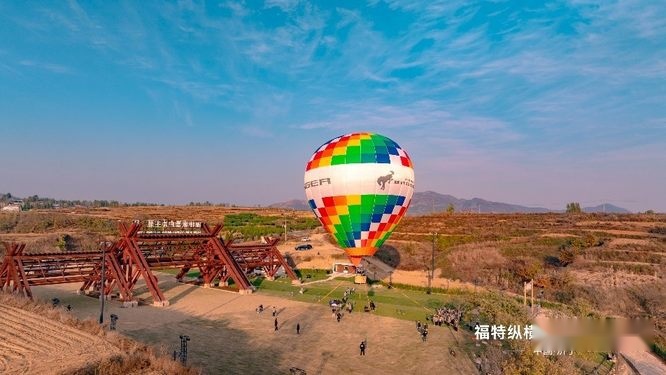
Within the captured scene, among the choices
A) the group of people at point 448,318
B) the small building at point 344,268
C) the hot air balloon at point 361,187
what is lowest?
the group of people at point 448,318

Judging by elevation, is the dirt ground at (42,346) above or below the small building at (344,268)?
above

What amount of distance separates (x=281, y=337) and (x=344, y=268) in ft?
97.1

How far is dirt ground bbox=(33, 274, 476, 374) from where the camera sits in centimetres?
2361

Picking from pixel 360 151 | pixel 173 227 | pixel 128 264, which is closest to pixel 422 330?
pixel 360 151

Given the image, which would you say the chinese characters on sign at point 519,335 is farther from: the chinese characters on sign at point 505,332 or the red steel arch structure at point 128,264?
the red steel arch structure at point 128,264

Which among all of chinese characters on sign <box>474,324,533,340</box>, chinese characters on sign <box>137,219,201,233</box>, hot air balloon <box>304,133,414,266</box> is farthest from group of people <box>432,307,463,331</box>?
chinese characters on sign <box>137,219,201,233</box>

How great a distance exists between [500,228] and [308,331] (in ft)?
210

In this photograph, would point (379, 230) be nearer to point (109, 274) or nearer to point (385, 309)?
point (385, 309)

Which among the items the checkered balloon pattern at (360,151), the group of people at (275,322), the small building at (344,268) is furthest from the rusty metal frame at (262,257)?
the checkered balloon pattern at (360,151)

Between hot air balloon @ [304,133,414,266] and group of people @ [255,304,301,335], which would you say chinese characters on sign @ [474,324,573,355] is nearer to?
group of people @ [255,304,301,335]

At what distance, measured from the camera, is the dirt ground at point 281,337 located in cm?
2361

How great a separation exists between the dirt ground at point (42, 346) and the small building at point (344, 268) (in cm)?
4081

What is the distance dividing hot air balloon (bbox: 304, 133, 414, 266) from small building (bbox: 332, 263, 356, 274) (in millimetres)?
19792

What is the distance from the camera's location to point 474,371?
2325cm
